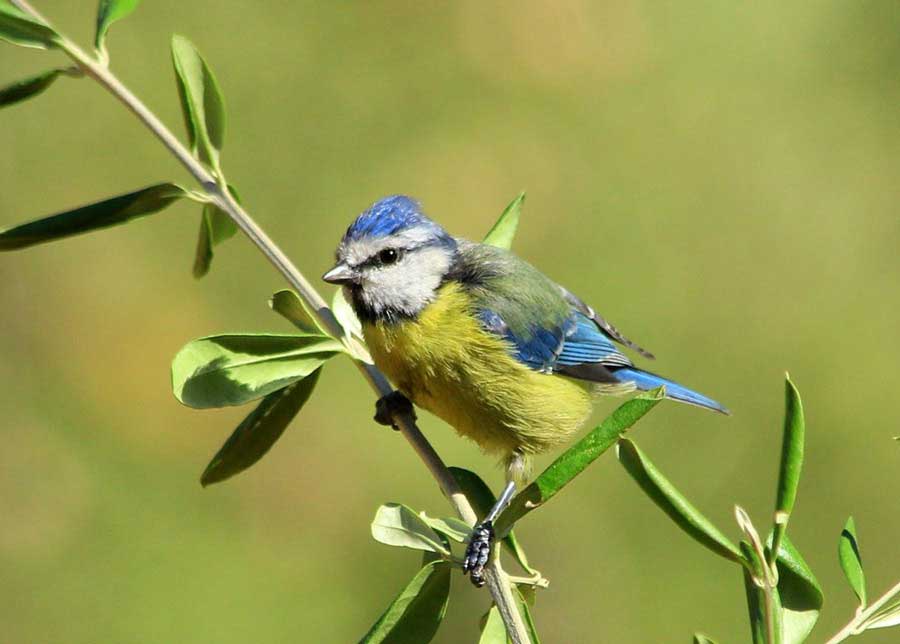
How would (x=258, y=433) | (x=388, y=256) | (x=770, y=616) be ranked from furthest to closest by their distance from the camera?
(x=388, y=256) → (x=258, y=433) → (x=770, y=616)

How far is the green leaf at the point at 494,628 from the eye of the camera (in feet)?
5.13

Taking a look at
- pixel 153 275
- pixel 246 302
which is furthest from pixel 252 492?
pixel 153 275

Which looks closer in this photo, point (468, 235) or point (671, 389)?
point (671, 389)

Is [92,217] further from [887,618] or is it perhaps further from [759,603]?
[887,618]

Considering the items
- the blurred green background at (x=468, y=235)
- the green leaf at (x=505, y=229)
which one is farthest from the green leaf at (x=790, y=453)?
the blurred green background at (x=468, y=235)

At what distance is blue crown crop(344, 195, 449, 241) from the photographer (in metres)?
2.73

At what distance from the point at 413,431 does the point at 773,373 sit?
152 inches

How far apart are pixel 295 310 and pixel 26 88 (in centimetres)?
51

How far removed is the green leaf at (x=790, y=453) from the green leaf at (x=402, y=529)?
0.47m

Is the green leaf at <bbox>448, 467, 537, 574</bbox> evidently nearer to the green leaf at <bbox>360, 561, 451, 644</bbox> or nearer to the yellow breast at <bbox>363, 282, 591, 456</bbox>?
the green leaf at <bbox>360, 561, 451, 644</bbox>

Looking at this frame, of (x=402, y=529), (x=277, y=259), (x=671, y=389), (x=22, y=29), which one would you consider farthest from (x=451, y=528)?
(x=671, y=389)

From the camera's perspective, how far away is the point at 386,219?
2.76 metres

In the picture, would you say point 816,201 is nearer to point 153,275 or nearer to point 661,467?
point 661,467

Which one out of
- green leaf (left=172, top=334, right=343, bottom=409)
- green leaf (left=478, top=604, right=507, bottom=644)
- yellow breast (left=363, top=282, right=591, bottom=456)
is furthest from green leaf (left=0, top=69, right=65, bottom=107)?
yellow breast (left=363, top=282, right=591, bottom=456)
